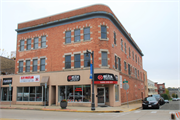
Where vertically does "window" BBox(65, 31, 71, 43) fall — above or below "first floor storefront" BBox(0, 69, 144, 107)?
above

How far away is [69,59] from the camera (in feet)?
78.4

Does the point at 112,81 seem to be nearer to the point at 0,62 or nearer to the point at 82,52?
the point at 82,52

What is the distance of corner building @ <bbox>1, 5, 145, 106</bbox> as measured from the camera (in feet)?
71.7

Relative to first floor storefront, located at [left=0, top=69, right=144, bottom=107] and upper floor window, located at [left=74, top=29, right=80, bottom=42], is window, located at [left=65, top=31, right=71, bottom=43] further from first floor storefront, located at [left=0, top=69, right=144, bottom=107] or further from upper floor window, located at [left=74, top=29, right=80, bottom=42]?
first floor storefront, located at [left=0, top=69, right=144, bottom=107]

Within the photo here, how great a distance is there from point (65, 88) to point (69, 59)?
403 centimetres

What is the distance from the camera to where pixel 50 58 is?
2542cm

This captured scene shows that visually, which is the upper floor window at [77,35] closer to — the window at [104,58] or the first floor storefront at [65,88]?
the window at [104,58]

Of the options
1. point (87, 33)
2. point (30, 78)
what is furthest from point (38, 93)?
point (87, 33)

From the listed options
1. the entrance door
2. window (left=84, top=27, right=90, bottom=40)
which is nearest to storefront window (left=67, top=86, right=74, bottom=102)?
the entrance door

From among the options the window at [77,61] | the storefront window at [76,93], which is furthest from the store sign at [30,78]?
the window at [77,61]

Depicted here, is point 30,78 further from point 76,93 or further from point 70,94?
point 76,93

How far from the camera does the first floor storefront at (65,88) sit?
21.4 metres

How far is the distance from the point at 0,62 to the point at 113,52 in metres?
24.7

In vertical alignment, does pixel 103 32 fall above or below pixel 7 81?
above
